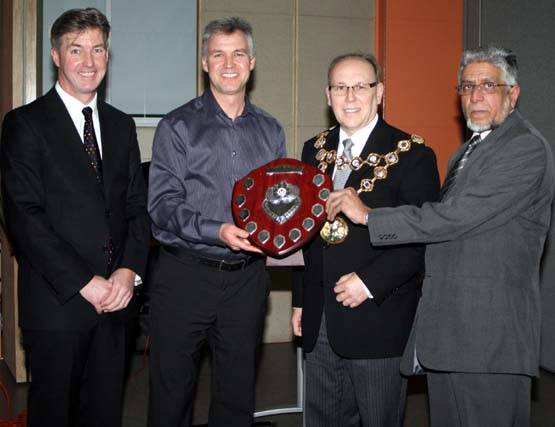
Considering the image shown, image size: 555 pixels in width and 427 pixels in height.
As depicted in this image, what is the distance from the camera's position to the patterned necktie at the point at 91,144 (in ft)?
8.41

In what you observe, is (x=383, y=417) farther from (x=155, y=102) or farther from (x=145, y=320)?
(x=155, y=102)

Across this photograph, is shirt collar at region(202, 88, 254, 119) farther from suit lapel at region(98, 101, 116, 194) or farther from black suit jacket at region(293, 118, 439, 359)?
black suit jacket at region(293, 118, 439, 359)

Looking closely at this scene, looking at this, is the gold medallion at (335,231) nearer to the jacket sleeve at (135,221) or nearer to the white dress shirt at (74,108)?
the jacket sleeve at (135,221)

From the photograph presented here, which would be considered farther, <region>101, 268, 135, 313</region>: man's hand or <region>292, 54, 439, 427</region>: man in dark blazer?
<region>101, 268, 135, 313</region>: man's hand

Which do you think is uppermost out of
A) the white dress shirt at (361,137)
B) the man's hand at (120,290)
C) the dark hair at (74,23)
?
the dark hair at (74,23)

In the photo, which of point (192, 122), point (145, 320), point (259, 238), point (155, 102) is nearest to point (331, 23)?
point (155, 102)

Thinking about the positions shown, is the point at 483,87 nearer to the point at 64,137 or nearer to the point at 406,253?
the point at 406,253

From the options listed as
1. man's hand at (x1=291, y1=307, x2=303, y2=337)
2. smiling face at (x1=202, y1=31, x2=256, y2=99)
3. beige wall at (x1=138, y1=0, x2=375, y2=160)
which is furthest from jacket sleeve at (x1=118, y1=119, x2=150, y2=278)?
beige wall at (x1=138, y1=0, x2=375, y2=160)

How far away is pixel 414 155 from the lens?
94.7 inches

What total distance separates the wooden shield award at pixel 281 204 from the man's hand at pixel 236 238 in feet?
0.07

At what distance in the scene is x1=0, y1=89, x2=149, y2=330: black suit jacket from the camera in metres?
2.41

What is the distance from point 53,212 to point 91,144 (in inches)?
12.0

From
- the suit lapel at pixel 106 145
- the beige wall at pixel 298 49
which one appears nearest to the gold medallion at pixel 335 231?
the suit lapel at pixel 106 145

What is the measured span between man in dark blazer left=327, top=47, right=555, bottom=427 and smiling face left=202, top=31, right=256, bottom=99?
65 cm
